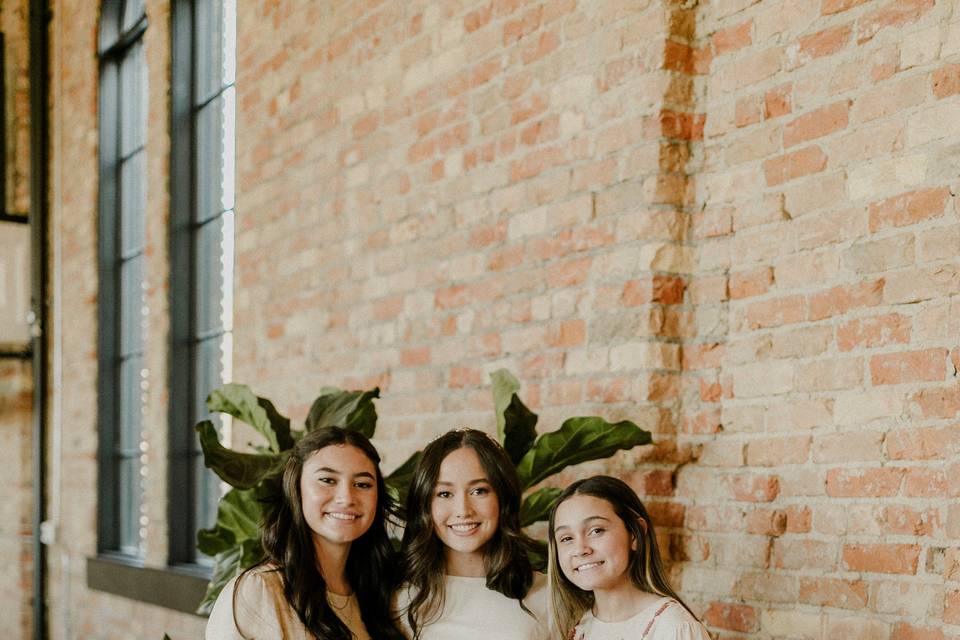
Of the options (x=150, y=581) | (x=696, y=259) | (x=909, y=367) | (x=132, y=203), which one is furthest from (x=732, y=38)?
(x=132, y=203)

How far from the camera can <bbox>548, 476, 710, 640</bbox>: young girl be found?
91.4 inches

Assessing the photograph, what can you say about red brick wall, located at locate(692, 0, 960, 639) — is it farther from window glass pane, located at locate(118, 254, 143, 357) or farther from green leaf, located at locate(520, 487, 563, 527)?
window glass pane, located at locate(118, 254, 143, 357)

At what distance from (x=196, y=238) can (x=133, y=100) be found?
4.77 ft

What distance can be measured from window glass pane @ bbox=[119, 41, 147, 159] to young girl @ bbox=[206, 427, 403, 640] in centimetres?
458

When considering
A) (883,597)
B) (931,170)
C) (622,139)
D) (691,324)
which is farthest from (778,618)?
(622,139)

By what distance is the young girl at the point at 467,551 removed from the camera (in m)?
2.60

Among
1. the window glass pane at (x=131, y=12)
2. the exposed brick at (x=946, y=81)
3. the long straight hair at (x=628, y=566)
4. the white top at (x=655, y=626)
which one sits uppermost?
Answer: the window glass pane at (x=131, y=12)

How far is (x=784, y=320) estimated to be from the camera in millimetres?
2617

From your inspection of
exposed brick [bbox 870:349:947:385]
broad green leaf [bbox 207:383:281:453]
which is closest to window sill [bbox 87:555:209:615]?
broad green leaf [bbox 207:383:281:453]

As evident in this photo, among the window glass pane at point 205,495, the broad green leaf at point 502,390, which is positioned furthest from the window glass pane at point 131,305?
the broad green leaf at point 502,390

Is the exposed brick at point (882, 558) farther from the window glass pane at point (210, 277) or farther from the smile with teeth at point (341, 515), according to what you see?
the window glass pane at point (210, 277)

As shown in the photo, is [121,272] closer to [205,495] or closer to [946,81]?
[205,495]

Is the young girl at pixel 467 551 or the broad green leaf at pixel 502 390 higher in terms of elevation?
the broad green leaf at pixel 502 390

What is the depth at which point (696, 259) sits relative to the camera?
286 centimetres
